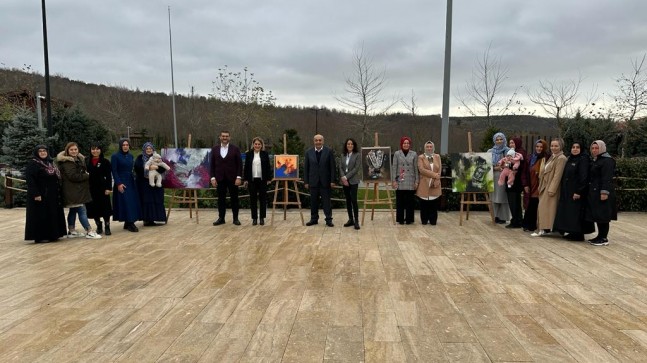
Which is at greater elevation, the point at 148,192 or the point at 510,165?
the point at 510,165

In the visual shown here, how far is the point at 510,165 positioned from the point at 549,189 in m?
0.99

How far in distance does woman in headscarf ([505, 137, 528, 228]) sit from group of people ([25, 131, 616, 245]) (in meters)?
0.02

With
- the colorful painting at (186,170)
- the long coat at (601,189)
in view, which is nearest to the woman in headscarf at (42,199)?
the colorful painting at (186,170)

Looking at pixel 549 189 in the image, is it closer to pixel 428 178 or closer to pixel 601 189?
pixel 601 189

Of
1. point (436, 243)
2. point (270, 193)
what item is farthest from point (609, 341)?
point (270, 193)

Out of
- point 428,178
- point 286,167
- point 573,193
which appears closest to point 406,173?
point 428,178

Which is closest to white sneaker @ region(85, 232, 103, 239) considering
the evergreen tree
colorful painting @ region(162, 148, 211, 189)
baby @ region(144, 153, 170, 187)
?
baby @ region(144, 153, 170, 187)

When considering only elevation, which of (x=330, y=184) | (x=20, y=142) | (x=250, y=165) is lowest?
(x=330, y=184)

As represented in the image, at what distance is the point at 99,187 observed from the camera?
300 inches

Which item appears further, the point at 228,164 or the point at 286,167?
the point at 286,167

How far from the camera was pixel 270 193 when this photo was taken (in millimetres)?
10531

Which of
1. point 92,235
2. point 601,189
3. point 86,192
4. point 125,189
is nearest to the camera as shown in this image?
point 601,189

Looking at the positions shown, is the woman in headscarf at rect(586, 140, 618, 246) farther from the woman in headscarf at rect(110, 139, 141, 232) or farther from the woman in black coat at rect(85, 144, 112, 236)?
the woman in black coat at rect(85, 144, 112, 236)

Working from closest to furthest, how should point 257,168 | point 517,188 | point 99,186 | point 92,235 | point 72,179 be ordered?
1. point 72,179
2. point 92,235
3. point 99,186
4. point 517,188
5. point 257,168
